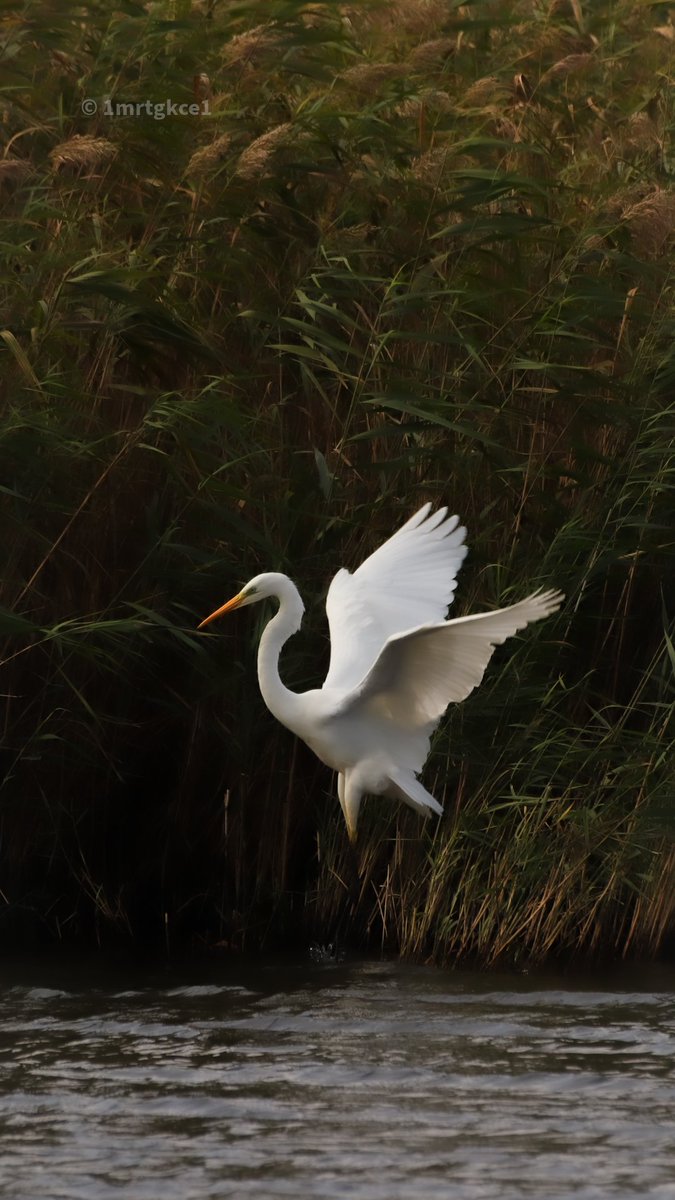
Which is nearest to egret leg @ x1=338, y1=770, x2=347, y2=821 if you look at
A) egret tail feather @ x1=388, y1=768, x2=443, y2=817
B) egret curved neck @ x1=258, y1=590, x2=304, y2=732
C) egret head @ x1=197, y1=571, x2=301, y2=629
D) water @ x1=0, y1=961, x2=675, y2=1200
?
egret tail feather @ x1=388, y1=768, x2=443, y2=817

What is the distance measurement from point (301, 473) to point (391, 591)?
49 centimetres

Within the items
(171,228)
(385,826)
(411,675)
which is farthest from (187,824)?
(171,228)

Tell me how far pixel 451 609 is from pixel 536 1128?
226 centimetres

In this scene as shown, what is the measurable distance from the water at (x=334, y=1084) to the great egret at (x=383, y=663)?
2.08 feet

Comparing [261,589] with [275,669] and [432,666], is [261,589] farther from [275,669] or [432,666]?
[432,666]

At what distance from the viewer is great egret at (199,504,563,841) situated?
17.3 ft

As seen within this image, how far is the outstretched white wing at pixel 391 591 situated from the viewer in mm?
5762

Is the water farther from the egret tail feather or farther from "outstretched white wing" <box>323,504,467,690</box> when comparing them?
"outstretched white wing" <box>323,504,467,690</box>

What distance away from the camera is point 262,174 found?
235 inches

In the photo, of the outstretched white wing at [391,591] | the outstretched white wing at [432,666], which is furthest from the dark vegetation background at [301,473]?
the outstretched white wing at [432,666]

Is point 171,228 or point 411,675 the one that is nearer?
point 411,675

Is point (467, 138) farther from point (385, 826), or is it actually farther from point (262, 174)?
point (385, 826)

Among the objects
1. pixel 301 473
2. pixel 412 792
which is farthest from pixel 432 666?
pixel 301 473

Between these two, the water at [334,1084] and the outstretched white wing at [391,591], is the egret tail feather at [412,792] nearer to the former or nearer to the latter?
the outstretched white wing at [391,591]
